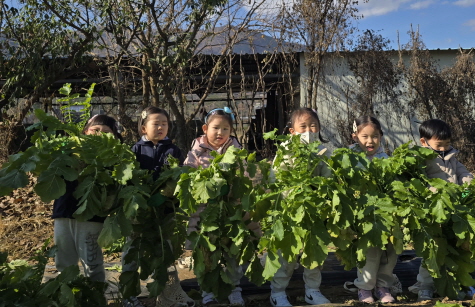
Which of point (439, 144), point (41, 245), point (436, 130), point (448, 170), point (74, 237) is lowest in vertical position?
point (41, 245)

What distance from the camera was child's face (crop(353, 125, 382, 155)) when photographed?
384 centimetres

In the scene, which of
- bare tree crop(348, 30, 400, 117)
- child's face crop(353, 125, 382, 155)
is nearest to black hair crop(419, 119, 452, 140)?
child's face crop(353, 125, 382, 155)

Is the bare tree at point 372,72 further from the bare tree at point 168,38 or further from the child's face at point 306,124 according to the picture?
the child's face at point 306,124

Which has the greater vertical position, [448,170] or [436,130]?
[436,130]

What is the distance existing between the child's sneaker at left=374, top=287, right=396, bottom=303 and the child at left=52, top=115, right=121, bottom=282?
2.00 m

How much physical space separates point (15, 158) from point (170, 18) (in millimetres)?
6225

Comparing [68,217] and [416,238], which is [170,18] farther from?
[416,238]

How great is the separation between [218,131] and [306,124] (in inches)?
27.5

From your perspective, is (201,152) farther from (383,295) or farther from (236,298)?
(383,295)

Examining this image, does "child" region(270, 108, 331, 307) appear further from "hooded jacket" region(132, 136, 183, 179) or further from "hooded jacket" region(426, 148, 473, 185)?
"hooded jacket" region(132, 136, 183, 179)

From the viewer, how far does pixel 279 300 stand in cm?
346

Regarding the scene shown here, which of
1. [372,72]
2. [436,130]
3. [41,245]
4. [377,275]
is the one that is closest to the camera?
[377,275]

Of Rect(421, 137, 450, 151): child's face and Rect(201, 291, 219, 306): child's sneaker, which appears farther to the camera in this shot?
Rect(421, 137, 450, 151): child's face

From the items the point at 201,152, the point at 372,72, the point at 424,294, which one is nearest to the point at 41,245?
the point at 201,152
